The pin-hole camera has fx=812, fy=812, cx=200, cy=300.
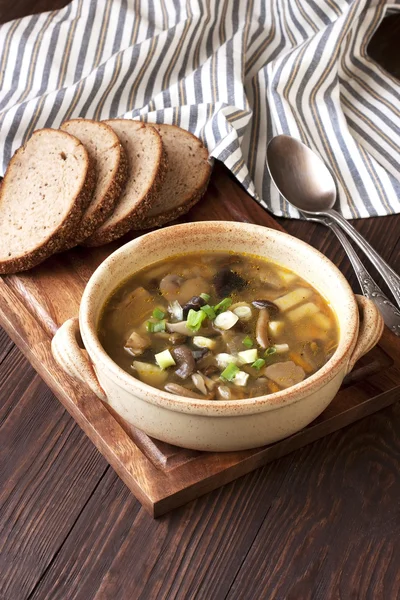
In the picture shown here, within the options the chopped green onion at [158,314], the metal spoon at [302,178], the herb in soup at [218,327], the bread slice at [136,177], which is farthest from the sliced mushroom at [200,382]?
the metal spoon at [302,178]

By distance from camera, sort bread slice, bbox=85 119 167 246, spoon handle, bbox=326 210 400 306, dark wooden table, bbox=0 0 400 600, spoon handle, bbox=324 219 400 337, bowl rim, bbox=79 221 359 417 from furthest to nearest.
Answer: bread slice, bbox=85 119 167 246 < spoon handle, bbox=326 210 400 306 < spoon handle, bbox=324 219 400 337 < dark wooden table, bbox=0 0 400 600 < bowl rim, bbox=79 221 359 417

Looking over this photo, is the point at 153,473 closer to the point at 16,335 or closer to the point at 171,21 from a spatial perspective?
the point at 16,335

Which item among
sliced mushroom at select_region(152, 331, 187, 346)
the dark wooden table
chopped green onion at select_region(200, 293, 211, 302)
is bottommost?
the dark wooden table

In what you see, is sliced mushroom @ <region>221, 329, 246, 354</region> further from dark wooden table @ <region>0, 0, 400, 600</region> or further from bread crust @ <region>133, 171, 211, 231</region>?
bread crust @ <region>133, 171, 211, 231</region>

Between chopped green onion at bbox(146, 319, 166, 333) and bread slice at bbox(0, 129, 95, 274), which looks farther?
bread slice at bbox(0, 129, 95, 274)

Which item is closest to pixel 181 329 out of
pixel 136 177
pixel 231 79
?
pixel 136 177

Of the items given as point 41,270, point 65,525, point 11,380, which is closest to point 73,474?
point 65,525

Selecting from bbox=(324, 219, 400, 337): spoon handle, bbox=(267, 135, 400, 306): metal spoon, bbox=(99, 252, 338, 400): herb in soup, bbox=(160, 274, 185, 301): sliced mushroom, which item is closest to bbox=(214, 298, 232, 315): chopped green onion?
bbox=(99, 252, 338, 400): herb in soup
